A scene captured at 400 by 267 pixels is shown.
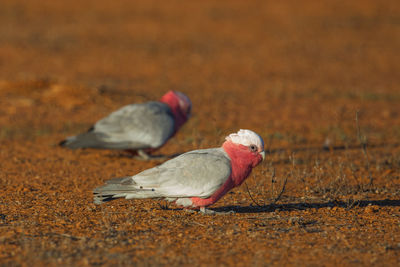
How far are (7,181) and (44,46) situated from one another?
50.3 ft

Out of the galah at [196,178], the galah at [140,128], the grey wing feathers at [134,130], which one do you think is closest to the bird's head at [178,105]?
the galah at [140,128]

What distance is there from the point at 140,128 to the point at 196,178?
349 centimetres

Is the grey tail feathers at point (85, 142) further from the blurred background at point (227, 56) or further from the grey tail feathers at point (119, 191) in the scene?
the grey tail feathers at point (119, 191)

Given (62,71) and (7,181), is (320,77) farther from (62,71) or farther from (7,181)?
(7,181)

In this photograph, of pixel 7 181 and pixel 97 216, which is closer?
pixel 97 216

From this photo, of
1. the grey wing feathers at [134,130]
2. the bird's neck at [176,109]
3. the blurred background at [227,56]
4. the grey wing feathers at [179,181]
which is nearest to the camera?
the grey wing feathers at [179,181]

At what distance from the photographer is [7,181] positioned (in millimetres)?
7477

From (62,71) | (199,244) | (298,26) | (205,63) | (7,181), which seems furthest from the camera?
(298,26)

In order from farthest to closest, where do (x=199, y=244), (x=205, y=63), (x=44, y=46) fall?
1. (x=44, y=46)
2. (x=205, y=63)
3. (x=199, y=244)

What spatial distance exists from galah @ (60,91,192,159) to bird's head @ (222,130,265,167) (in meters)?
3.23

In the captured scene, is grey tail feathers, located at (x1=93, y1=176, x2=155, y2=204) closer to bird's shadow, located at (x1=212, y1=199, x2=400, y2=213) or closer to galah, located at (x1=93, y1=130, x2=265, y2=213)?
galah, located at (x1=93, y1=130, x2=265, y2=213)

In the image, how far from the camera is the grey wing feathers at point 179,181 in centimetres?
556

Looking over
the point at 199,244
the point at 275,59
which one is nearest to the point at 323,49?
the point at 275,59

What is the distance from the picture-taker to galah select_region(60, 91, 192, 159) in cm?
889
